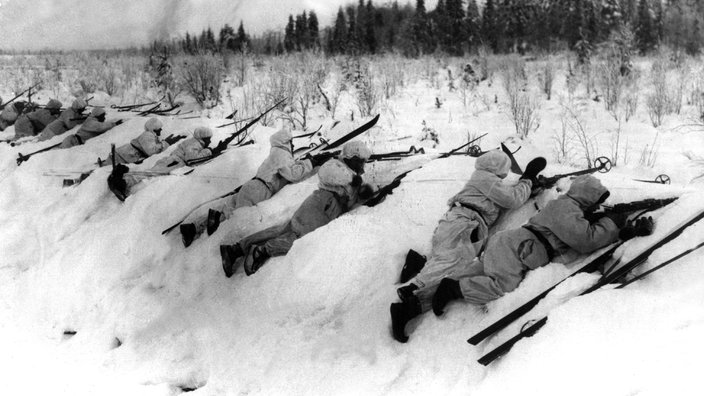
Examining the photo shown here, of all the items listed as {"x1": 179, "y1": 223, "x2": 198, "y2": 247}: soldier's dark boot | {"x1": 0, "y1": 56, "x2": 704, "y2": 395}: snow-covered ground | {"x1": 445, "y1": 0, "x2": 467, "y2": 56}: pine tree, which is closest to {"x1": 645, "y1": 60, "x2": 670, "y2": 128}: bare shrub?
{"x1": 0, "y1": 56, "x2": 704, "y2": 395}: snow-covered ground

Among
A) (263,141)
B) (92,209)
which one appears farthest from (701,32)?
(92,209)

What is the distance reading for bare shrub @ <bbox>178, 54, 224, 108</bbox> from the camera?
33.4ft

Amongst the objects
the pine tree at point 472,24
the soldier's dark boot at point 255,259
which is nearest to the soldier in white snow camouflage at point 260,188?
the soldier's dark boot at point 255,259

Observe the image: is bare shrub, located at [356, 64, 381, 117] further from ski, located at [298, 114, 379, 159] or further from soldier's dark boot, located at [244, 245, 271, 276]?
soldier's dark boot, located at [244, 245, 271, 276]

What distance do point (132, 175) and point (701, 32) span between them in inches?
587

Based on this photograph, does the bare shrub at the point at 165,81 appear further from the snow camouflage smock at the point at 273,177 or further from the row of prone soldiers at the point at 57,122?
the snow camouflage smock at the point at 273,177

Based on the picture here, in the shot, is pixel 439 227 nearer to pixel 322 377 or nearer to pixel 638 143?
pixel 322 377

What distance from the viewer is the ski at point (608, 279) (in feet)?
7.51

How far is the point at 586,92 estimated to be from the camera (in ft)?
27.1

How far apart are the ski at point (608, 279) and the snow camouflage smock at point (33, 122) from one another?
10693 mm

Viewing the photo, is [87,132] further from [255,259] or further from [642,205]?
[642,205]

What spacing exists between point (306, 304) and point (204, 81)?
8014mm

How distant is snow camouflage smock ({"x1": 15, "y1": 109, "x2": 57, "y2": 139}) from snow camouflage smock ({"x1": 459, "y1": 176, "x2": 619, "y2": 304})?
1027 centimetres

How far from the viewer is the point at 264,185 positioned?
4902 mm
